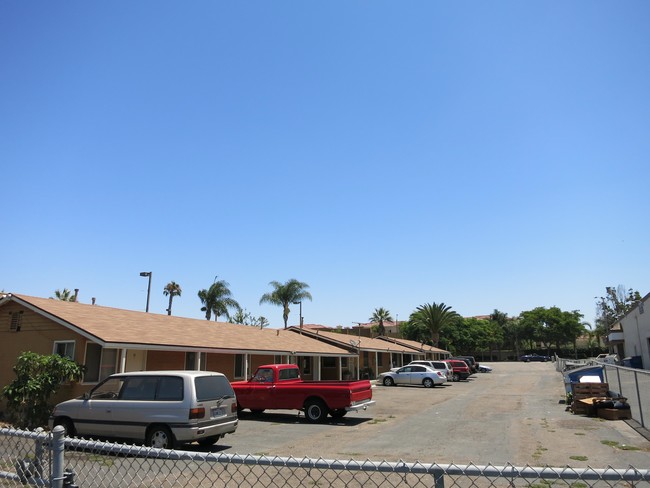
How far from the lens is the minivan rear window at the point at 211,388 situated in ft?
36.2

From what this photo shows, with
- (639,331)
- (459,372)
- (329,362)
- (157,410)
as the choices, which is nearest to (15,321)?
(157,410)

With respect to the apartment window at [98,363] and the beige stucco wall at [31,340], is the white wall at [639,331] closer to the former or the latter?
the apartment window at [98,363]

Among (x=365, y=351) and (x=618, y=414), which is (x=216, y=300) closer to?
(x=365, y=351)

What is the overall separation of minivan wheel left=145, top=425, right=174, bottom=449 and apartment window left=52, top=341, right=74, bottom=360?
27.0 feet

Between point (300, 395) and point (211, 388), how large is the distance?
6188mm

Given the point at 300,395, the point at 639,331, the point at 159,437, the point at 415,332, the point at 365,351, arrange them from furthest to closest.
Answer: the point at 415,332 < the point at 365,351 < the point at 639,331 < the point at 300,395 < the point at 159,437

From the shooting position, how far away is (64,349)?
1766 cm

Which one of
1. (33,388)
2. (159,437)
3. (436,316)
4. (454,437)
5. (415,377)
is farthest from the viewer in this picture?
(436,316)

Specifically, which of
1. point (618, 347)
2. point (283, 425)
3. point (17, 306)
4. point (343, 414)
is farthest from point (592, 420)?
point (618, 347)

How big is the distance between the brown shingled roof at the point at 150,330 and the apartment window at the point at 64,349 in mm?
971

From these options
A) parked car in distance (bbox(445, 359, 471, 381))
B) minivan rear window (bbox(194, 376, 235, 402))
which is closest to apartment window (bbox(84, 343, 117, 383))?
minivan rear window (bbox(194, 376, 235, 402))

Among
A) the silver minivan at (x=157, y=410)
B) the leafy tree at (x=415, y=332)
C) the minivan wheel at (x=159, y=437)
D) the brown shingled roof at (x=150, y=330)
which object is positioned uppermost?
the leafy tree at (x=415, y=332)

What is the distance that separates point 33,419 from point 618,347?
5962cm

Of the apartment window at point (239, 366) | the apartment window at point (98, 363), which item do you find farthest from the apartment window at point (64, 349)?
the apartment window at point (239, 366)
